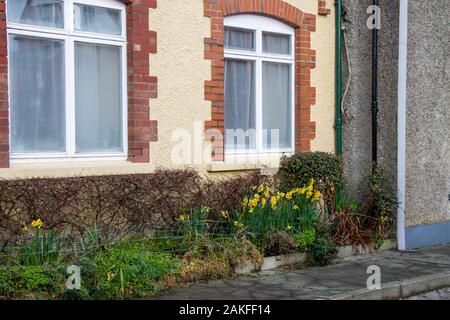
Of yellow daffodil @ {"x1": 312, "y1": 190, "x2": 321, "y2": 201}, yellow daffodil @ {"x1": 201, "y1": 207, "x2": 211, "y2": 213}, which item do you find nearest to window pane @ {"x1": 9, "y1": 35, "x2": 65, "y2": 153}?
yellow daffodil @ {"x1": 201, "y1": 207, "x2": 211, "y2": 213}

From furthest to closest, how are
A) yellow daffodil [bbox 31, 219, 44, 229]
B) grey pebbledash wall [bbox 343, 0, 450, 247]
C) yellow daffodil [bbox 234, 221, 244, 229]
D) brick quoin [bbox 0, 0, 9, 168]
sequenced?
grey pebbledash wall [bbox 343, 0, 450, 247] < yellow daffodil [bbox 234, 221, 244, 229] < brick quoin [bbox 0, 0, 9, 168] < yellow daffodil [bbox 31, 219, 44, 229]

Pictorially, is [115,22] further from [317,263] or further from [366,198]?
[366,198]

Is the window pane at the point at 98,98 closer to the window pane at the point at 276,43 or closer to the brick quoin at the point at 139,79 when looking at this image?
the brick quoin at the point at 139,79

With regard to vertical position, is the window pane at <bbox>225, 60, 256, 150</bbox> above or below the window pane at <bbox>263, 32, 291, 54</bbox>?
below

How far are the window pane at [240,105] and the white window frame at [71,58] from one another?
1.71 meters

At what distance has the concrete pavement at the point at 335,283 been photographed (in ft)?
21.9

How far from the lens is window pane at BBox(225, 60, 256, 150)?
9156 mm

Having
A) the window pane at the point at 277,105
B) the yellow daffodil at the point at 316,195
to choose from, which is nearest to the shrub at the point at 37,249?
the yellow daffodil at the point at 316,195

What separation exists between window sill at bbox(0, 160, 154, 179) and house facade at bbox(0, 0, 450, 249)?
15 mm

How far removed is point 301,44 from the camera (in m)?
9.80

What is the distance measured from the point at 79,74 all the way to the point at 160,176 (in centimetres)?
147

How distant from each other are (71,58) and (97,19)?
1.90ft

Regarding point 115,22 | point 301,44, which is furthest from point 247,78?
point 115,22

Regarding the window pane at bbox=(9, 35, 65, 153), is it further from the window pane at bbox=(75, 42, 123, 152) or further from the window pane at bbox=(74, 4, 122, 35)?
the window pane at bbox=(74, 4, 122, 35)
